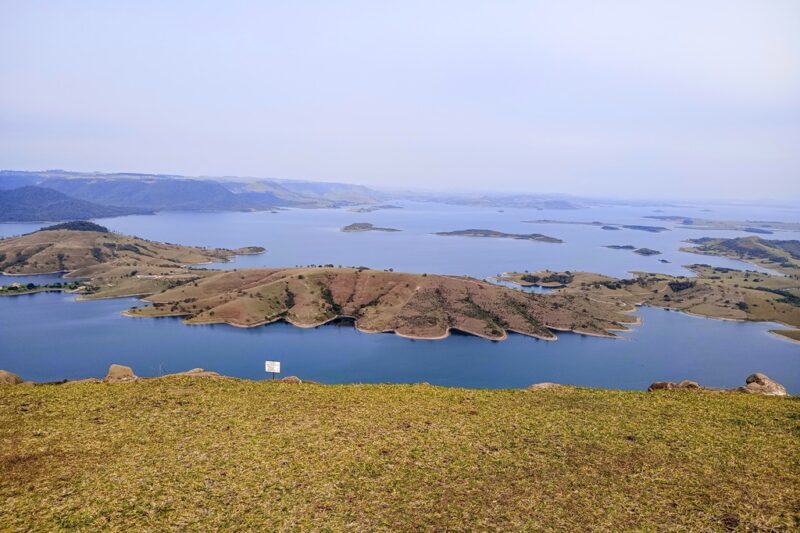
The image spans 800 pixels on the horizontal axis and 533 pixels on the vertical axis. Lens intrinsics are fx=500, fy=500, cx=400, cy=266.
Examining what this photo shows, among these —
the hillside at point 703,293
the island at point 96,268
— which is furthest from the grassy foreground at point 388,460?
the island at point 96,268

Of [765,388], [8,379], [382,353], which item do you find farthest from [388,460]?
[382,353]

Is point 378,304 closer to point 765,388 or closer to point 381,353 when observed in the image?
point 381,353

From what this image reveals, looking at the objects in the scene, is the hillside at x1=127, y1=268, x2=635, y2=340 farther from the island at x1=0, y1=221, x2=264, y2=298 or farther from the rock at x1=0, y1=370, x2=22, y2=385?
the rock at x1=0, y1=370, x2=22, y2=385

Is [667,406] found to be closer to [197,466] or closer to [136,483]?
[197,466]

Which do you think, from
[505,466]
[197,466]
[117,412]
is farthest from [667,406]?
[117,412]

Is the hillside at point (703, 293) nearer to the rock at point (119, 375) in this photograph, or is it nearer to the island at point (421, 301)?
the island at point (421, 301)
